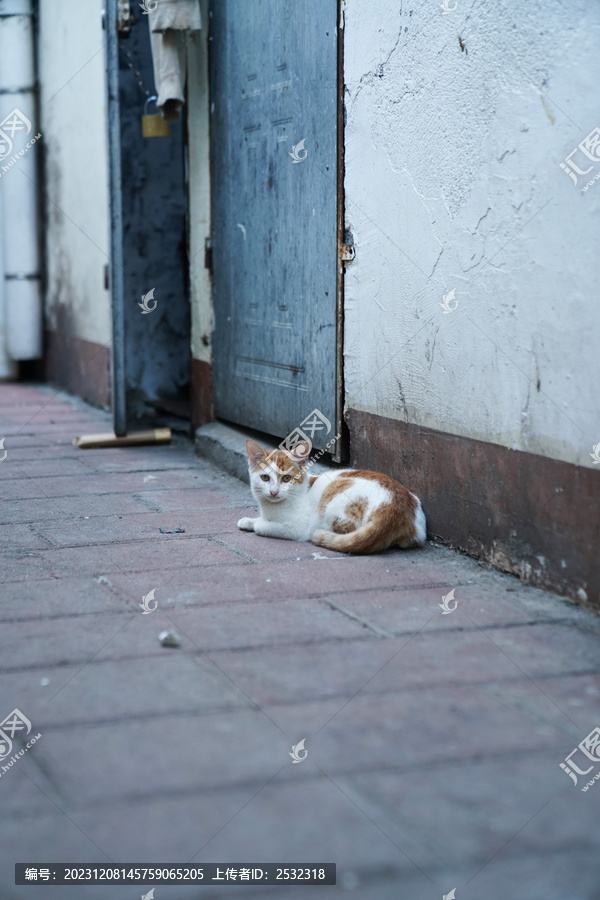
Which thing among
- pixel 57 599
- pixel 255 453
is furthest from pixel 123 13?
pixel 57 599

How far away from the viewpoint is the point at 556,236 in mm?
2953

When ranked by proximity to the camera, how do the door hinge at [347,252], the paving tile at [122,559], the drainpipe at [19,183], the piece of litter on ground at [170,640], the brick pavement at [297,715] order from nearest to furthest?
the brick pavement at [297,715]
the piece of litter on ground at [170,640]
the paving tile at [122,559]
the door hinge at [347,252]
the drainpipe at [19,183]

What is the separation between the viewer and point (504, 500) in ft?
10.9

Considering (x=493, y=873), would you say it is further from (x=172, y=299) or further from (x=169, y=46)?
(x=172, y=299)

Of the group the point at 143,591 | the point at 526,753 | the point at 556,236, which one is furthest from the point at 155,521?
the point at 526,753

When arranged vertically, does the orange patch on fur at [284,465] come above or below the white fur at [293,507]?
above

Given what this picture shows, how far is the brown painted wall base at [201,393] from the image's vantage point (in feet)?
19.3

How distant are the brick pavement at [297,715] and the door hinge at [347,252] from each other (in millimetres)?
1288

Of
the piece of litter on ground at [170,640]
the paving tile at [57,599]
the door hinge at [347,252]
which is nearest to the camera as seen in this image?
the piece of litter on ground at [170,640]

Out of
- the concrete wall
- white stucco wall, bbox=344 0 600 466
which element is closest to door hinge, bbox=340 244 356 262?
white stucco wall, bbox=344 0 600 466

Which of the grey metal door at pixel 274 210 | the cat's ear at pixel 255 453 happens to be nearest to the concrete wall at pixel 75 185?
the grey metal door at pixel 274 210

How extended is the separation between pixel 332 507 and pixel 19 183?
257 inches

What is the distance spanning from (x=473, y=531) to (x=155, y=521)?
139cm

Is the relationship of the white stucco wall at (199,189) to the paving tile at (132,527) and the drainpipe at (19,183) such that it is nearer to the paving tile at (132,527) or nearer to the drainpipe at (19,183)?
the paving tile at (132,527)
